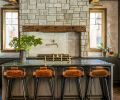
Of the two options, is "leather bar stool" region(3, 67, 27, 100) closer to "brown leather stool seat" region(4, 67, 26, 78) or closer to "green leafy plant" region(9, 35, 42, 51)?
"brown leather stool seat" region(4, 67, 26, 78)

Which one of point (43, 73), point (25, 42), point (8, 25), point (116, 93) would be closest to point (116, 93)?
point (116, 93)

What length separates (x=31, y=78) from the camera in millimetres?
6367

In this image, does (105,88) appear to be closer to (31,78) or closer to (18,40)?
(31,78)

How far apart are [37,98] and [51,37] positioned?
3088 mm

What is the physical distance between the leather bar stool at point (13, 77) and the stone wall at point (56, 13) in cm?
297

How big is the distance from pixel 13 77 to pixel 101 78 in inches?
78.6

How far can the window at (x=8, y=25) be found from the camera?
9406mm

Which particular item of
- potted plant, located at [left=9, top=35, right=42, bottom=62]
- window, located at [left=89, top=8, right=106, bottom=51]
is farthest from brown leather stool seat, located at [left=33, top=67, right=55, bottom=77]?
window, located at [left=89, top=8, right=106, bottom=51]

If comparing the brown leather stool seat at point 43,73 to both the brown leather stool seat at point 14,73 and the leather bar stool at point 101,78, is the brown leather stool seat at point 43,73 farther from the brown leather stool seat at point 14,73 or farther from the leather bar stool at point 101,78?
the leather bar stool at point 101,78

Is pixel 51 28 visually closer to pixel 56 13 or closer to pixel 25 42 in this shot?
pixel 56 13

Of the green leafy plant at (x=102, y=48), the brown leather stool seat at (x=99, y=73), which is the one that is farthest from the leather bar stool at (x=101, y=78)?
the green leafy plant at (x=102, y=48)

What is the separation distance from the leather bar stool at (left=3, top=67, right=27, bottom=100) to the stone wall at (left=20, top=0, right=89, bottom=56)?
2.97m

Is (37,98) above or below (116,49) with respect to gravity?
below

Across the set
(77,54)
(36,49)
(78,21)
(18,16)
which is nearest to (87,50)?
(77,54)
